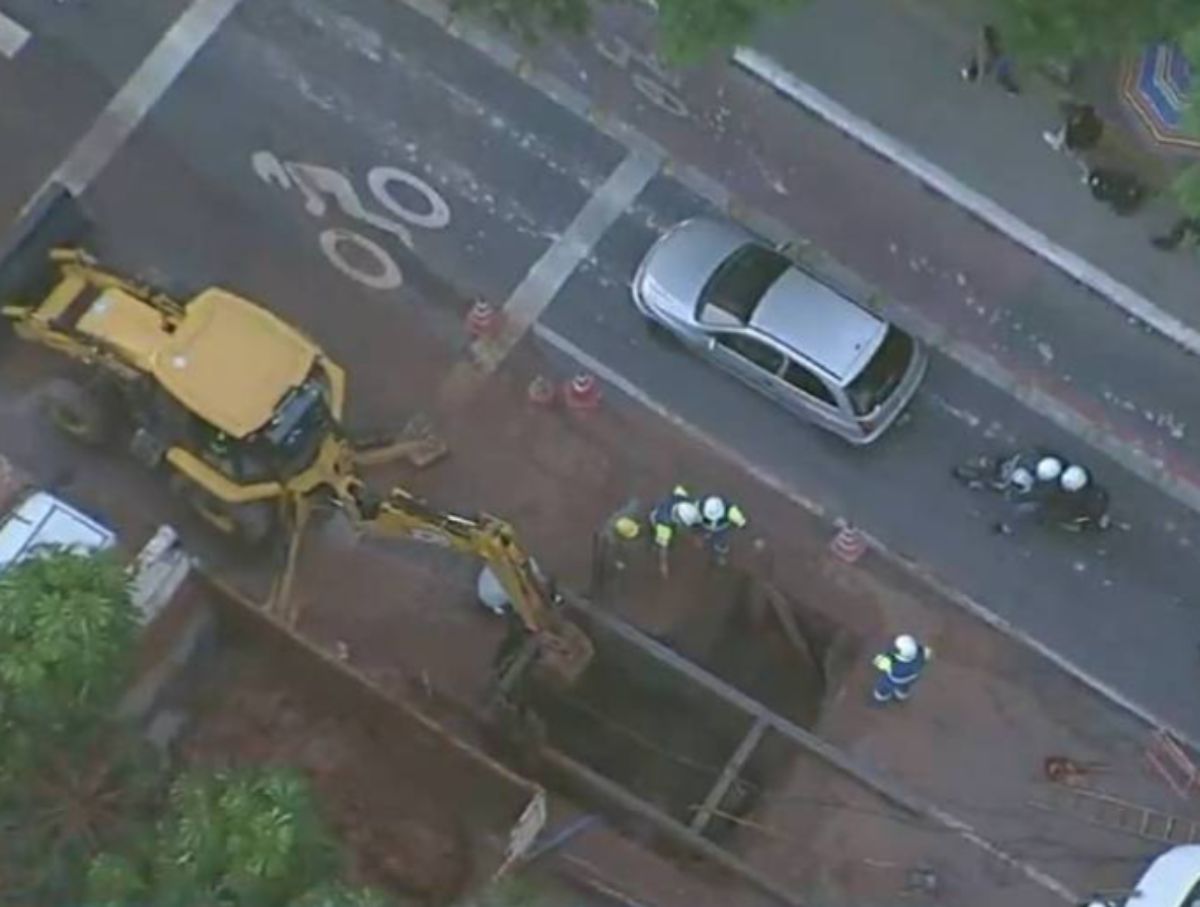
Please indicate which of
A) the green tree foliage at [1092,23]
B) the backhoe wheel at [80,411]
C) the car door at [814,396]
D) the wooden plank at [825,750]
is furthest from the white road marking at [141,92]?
Result: the green tree foliage at [1092,23]

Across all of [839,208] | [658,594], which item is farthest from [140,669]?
[839,208]

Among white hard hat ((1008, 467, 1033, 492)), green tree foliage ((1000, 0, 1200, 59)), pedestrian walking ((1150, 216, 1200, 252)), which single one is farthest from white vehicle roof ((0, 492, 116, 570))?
pedestrian walking ((1150, 216, 1200, 252))

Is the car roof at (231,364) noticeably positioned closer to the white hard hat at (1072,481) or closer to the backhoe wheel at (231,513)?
the backhoe wheel at (231,513)

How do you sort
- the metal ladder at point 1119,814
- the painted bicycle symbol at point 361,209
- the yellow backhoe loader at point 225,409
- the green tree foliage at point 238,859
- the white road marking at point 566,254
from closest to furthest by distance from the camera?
1. the green tree foliage at point 238,859
2. the yellow backhoe loader at point 225,409
3. the metal ladder at point 1119,814
4. the white road marking at point 566,254
5. the painted bicycle symbol at point 361,209

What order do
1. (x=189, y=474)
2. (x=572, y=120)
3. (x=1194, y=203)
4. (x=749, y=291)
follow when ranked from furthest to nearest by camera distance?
(x=572, y=120) → (x=749, y=291) → (x=189, y=474) → (x=1194, y=203)

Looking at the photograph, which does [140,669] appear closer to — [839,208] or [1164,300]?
[839,208]

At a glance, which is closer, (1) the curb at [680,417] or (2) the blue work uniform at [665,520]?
(2) the blue work uniform at [665,520]
